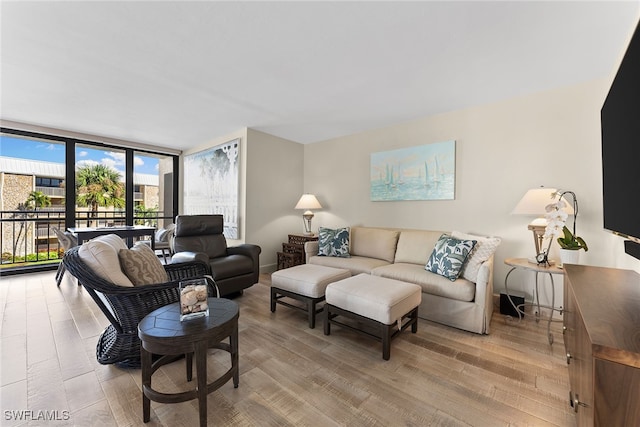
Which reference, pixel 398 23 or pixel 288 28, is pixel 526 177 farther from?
pixel 288 28

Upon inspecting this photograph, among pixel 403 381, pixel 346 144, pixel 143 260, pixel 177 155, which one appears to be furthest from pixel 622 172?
pixel 177 155

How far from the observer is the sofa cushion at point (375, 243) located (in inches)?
133

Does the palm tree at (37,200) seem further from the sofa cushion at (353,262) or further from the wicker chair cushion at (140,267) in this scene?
the sofa cushion at (353,262)

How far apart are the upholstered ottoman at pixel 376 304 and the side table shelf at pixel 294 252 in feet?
5.96

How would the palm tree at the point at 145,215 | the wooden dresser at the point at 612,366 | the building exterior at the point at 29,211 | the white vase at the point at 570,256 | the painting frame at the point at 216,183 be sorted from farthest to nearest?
1. the palm tree at the point at 145,215
2. the painting frame at the point at 216,183
3. the building exterior at the point at 29,211
4. the white vase at the point at 570,256
5. the wooden dresser at the point at 612,366

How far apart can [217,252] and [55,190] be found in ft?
10.7

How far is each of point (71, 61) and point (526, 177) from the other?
4.53 metres

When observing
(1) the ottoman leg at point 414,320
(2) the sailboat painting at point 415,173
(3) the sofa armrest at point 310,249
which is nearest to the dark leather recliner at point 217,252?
(3) the sofa armrest at point 310,249

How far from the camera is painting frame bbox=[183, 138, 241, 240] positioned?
13.8 ft

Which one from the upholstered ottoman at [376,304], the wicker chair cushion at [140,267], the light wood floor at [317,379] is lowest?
the light wood floor at [317,379]

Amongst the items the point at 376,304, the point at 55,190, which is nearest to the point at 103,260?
the point at 376,304

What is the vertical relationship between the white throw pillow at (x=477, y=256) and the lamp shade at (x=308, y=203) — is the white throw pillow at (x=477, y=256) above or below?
below

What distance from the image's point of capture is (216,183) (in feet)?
15.1

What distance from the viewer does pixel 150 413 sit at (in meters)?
1.36
